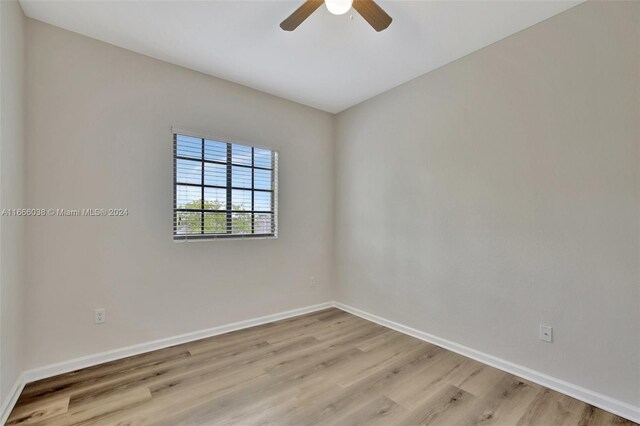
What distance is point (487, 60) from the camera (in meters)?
2.52

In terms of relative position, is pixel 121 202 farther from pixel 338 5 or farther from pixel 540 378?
pixel 540 378

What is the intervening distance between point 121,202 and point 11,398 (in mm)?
1462

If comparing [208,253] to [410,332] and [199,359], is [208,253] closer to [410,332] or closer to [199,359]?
[199,359]

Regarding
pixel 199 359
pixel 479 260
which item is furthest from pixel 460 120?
pixel 199 359

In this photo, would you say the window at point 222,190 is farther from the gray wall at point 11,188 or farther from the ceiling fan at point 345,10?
the ceiling fan at point 345,10

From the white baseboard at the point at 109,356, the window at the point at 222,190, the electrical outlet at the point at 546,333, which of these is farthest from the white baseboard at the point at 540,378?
the window at the point at 222,190

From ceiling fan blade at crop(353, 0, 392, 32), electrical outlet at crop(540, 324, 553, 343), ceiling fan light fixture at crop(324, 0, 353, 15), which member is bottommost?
electrical outlet at crop(540, 324, 553, 343)

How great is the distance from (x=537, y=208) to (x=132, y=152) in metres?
3.37

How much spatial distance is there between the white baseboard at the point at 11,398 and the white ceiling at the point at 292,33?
2.60 m

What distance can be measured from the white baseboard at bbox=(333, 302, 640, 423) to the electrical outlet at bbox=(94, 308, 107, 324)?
9.02 feet

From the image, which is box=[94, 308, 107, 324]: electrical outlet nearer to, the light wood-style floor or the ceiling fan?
the light wood-style floor

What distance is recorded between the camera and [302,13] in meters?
1.89

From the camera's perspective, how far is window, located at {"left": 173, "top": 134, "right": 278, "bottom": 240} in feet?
9.45

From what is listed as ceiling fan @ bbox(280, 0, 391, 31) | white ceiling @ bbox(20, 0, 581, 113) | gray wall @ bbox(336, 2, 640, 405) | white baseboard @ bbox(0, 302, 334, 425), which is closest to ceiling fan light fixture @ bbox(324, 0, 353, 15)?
ceiling fan @ bbox(280, 0, 391, 31)
